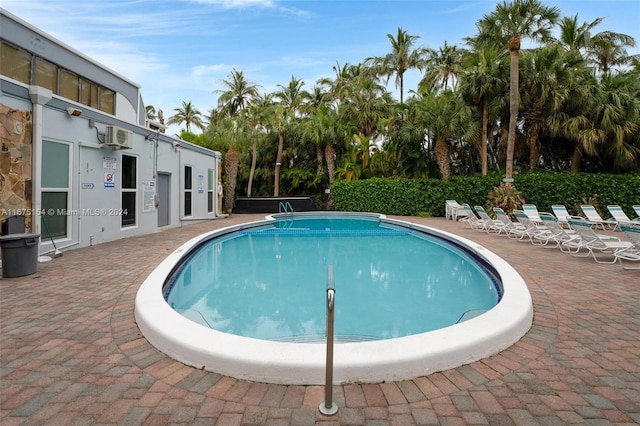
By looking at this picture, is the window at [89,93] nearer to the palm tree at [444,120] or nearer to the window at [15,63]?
the window at [15,63]

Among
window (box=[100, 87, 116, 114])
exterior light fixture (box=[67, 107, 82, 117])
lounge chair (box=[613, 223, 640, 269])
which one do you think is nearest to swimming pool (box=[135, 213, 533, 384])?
lounge chair (box=[613, 223, 640, 269])

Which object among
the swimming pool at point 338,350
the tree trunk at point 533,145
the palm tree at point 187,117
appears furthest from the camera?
the palm tree at point 187,117

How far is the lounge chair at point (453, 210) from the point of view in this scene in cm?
1673

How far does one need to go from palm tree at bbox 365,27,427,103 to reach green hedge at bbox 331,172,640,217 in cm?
1125

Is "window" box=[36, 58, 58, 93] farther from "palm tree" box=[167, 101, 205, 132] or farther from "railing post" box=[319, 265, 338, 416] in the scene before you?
"palm tree" box=[167, 101, 205, 132]

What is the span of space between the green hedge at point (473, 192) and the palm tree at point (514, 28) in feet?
4.98

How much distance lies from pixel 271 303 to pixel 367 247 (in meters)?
5.33

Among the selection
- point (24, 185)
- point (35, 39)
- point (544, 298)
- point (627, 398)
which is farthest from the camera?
point (35, 39)

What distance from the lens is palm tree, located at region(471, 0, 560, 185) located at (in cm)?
1557

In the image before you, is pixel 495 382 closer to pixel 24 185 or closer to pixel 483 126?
pixel 24 185

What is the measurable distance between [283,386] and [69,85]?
1216 centimetres

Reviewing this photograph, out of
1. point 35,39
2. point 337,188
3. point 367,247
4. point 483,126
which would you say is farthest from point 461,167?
point 35,39

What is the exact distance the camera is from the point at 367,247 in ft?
33.7

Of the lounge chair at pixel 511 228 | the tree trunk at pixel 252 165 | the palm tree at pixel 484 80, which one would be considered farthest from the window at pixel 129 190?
the tree trunk at pixel 252 165
